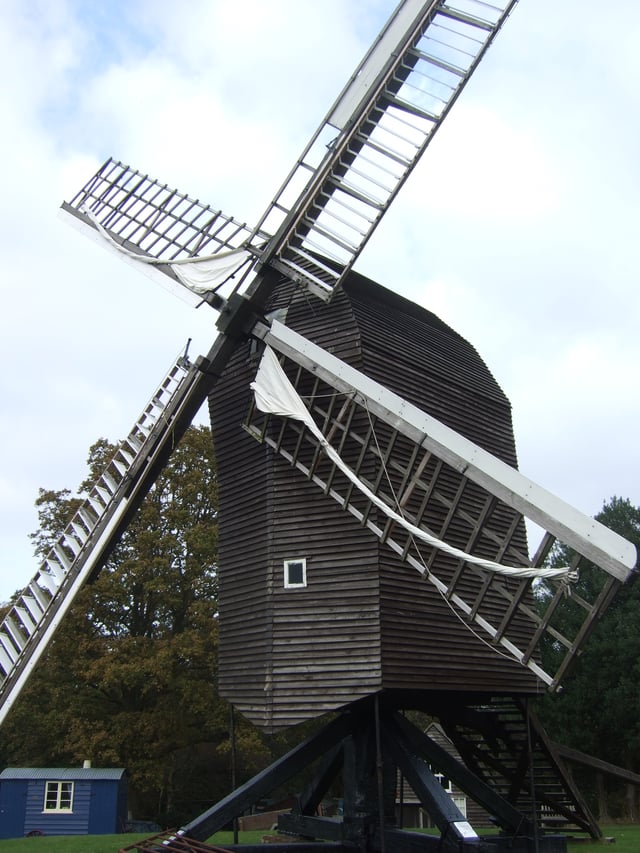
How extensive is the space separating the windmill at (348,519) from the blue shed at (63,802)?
37.8 feet

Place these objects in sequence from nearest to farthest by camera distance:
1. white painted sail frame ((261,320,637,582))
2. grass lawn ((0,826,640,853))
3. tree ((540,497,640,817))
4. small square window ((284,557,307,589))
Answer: white painted sail frame ((261,320,637,582)) → small square window ((284,557,307,589)) → grass lawn ((0,826,640,853)) → tree ((540,497,640,817))

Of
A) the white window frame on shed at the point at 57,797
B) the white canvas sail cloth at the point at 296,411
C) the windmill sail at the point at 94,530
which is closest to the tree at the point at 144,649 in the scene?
the white window frame on shed at the point at 57,797

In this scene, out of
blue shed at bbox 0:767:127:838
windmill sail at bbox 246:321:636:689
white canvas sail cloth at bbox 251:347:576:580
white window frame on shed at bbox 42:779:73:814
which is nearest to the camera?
windmill sail at bbox 246:321:636:689

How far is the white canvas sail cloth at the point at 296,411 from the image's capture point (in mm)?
8695

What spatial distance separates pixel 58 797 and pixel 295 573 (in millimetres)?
14655

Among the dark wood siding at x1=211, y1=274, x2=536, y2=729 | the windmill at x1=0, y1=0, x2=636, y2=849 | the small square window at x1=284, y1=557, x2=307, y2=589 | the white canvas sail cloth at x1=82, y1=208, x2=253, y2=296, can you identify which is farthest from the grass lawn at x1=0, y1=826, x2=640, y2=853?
the white canvas sail cloth at x1=82, y1=208, x2=253, y2=296

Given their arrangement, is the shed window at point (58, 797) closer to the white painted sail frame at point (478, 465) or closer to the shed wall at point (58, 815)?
the shed wall at point (58, 815)

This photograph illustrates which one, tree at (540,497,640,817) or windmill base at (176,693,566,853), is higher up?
tree at (540,497,640,817)

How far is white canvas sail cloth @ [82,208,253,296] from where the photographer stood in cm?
1197

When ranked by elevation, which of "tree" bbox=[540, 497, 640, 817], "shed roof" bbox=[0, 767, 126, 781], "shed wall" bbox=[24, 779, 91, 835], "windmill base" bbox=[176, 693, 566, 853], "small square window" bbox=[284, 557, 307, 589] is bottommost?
"shed wall" bbox=[24, 779, 91, 835]

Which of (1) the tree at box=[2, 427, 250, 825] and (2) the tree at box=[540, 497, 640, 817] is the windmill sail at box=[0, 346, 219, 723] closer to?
(1) the tree at box=[2, 427, 250, 825]

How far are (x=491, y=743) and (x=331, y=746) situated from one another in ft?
10.7

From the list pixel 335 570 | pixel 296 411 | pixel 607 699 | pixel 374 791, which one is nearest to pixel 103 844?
pixel 374 791

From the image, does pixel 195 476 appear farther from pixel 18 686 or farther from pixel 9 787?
pixel 18 686
